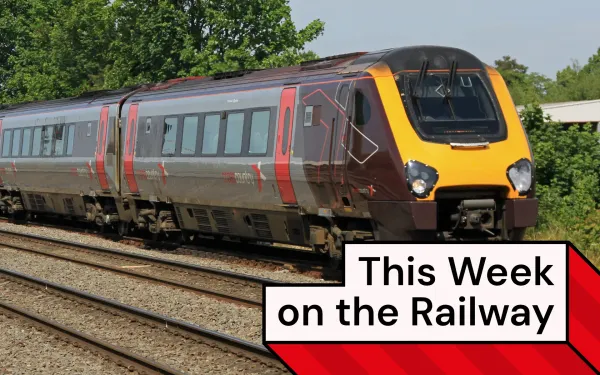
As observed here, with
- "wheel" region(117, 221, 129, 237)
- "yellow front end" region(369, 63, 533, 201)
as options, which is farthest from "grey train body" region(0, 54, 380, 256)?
"yellow front end" region(369, 63, 533, 201)

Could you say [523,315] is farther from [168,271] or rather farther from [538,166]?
[538,166]

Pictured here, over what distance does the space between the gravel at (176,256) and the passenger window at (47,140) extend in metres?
1.99

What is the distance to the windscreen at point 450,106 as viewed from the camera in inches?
441

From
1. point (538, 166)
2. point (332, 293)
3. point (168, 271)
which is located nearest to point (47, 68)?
point (538, 166)

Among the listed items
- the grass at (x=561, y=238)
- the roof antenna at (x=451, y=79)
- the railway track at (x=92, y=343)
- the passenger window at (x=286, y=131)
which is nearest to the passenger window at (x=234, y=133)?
the passenger window at (x=286, y=131)

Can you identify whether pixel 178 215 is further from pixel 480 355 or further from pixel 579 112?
pixel 579 112

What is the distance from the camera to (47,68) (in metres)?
46.1

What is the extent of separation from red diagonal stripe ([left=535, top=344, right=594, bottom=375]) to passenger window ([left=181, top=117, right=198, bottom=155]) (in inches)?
501

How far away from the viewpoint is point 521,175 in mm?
11398

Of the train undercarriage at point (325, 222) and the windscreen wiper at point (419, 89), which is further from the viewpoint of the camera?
the windscreen wiper at point (419, 89)

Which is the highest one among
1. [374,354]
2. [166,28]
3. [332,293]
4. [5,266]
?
[166,28]

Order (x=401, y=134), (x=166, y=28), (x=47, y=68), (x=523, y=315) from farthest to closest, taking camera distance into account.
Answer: (x=47, y=68) < (x=166, y=28) < (x=401, y=134) < (x=523, y=315)

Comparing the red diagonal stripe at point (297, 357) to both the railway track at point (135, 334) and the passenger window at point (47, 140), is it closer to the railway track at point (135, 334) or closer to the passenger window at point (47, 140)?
the railway track at point (135, 334)

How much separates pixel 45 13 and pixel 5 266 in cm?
4041
